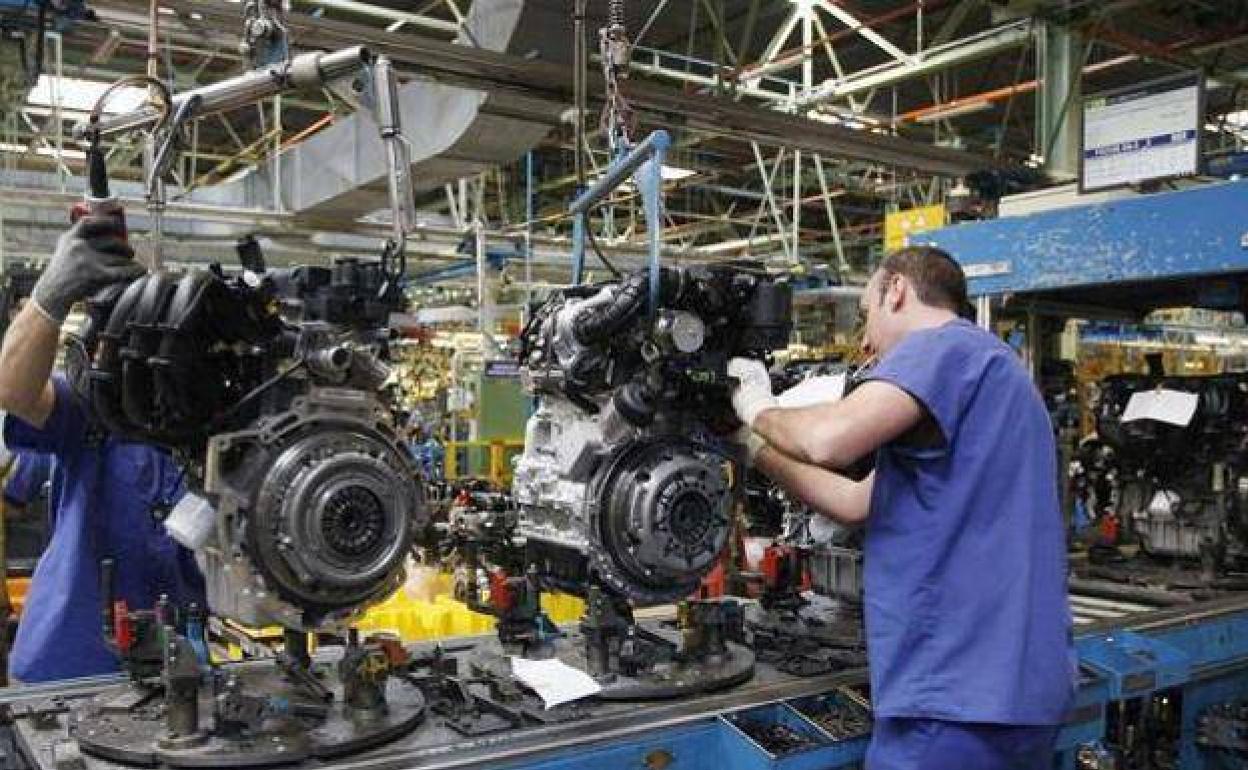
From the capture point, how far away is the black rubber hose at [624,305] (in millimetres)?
2564

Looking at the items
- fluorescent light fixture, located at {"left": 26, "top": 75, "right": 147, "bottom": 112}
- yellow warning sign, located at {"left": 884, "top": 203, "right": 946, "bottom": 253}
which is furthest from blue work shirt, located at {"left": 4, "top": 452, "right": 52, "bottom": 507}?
yellow warning sign, located at {"left": 884, "top": 203, "right": 946, "bottom": 253}

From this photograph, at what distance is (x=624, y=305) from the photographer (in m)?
2.56

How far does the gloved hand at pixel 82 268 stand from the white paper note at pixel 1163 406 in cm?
391

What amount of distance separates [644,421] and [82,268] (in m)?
1.29

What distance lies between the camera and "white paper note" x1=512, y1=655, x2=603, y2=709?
93.9 inches

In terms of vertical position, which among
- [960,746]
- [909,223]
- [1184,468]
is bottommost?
[960,746]

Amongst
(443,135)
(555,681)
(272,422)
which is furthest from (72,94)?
(555,681)

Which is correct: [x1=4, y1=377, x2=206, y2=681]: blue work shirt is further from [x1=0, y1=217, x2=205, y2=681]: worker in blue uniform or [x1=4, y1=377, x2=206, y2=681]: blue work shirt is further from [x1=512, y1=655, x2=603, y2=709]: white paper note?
[x1=512, y1=655, x2=603, y2=709]: white paper note

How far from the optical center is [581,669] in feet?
8.55

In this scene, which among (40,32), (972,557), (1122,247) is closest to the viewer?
(972,557)

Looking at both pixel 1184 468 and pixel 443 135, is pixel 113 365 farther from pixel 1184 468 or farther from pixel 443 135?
pixel 1184 468

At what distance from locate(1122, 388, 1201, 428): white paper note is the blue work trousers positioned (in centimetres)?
249

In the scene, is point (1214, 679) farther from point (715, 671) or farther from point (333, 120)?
point (333, 120)

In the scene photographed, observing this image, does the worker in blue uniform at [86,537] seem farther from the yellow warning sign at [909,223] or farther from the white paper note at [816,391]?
the yellow warning sign at [909,223]
